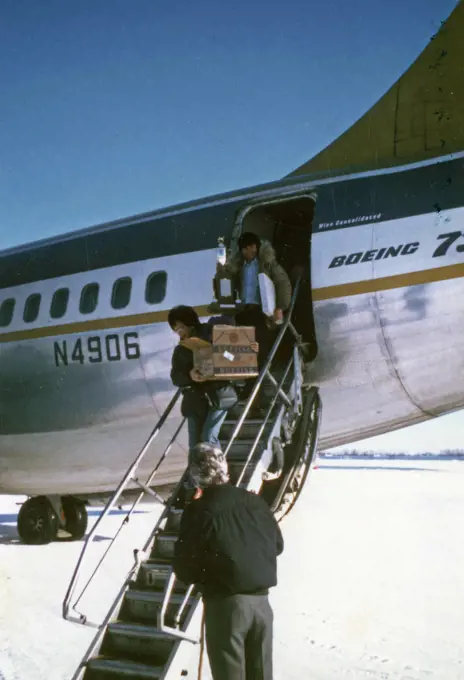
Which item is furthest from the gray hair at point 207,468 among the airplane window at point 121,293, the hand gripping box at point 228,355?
the airplane window at point 121,293

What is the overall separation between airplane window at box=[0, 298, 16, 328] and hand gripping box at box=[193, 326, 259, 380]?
17.7 ft

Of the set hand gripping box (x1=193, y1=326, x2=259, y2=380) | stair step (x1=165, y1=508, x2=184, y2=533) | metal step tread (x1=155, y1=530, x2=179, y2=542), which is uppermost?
hand gripping box (x1=193, y1=326, x2=259, y2=380)

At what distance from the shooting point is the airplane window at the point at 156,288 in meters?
8.74

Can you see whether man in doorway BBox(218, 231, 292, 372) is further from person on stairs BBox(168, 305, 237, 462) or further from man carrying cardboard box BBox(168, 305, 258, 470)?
person on stairs BBox(168, 305, 237, 462)

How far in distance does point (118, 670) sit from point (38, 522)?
31.2 feet

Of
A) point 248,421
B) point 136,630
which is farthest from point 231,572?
point 248,421

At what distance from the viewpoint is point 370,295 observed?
7348 mm

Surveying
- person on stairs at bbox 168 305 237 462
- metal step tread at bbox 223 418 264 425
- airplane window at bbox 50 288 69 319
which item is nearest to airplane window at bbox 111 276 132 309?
airplane window at bbox 50 288 69 319

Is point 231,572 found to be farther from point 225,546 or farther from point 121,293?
point 121,293

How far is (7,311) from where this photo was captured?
1060 cm

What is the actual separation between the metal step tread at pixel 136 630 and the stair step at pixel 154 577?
1.18ft

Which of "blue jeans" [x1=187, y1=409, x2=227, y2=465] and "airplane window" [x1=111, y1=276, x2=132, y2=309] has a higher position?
"airplane window" [x1=111, y1=276, x2=132, y2=309]

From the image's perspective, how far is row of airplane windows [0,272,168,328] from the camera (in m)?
8.81

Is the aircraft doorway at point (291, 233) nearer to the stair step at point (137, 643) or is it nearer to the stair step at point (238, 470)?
the stair step at point (238, 470)
